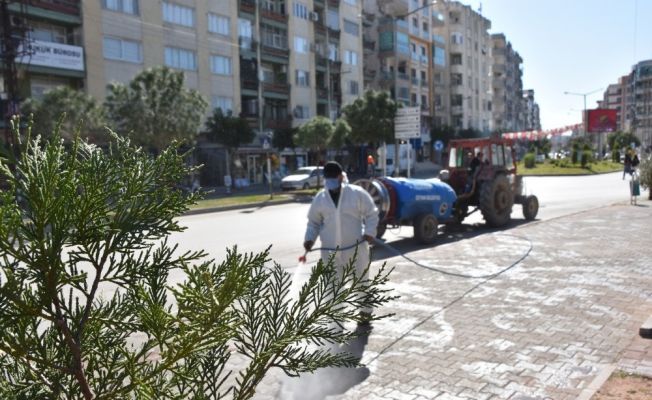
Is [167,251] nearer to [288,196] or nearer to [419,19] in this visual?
[288,196]

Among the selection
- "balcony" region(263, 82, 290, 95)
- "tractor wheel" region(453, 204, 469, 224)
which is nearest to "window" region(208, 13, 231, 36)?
"balcony" region(263, 82, 290, 95)

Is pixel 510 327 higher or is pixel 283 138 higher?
pixel 283 138

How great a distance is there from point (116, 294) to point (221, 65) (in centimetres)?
3922

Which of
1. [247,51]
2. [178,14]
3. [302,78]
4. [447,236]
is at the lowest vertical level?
[447,236]

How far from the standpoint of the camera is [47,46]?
89.6 feet

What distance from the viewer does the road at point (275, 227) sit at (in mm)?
11195

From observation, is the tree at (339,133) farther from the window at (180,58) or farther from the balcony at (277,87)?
the window at (180,58)

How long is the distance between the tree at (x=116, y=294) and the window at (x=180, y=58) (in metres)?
35.6

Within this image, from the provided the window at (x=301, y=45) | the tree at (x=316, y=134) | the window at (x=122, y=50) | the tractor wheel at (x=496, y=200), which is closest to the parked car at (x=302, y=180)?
the tree at (x=316, y=134)

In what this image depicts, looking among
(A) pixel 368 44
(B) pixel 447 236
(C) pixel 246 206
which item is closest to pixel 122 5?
(C) pixel 246 206

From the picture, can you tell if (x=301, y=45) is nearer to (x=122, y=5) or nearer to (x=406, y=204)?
(x=122, y=5)

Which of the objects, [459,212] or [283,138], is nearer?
[459,212]

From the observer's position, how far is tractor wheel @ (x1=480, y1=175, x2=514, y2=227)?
12.9m

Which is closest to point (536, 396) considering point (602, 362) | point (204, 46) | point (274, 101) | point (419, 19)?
point (602, 362)
